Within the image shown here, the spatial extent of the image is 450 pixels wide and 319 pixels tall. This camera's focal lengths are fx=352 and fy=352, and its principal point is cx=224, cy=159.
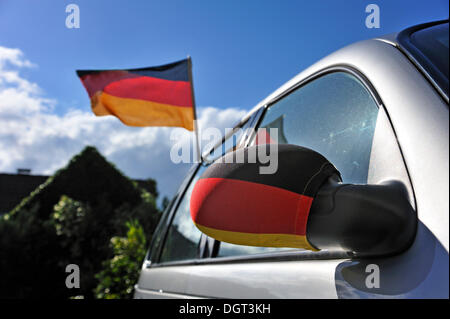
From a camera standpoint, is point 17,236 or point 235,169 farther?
point 17,236

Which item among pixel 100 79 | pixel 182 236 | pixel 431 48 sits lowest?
pixel 182 236

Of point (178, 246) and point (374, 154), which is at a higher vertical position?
point (374, 154)

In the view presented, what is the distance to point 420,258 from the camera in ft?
1.87

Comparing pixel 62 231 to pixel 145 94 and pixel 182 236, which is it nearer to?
pixel 145 94

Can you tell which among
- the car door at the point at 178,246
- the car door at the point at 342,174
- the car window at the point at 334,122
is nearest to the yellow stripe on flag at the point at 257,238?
the car door at the point at 342,174

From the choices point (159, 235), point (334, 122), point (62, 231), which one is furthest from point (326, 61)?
point (62, 231)

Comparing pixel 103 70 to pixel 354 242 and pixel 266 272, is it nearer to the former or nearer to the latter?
pixel 266 272

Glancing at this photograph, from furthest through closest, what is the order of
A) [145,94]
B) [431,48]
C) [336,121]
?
[145,94], [336,121], [431,48]

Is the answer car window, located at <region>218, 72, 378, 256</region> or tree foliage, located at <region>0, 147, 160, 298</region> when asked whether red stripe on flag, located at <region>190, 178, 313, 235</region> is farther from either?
tree foliage, located at <region>0, 147, 160, 298</region>

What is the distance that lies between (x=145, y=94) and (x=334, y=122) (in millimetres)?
4425

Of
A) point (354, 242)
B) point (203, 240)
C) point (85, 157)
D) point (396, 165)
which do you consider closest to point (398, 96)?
point (396, 165)

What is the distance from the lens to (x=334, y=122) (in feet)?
3.60

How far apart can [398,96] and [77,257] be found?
41.1ft

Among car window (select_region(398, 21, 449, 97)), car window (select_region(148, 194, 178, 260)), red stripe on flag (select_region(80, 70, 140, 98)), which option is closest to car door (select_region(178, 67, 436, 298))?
car window (select_region(398, 21, 449, 97))
